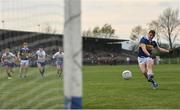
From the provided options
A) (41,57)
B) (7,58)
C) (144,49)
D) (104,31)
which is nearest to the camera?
(144,49)

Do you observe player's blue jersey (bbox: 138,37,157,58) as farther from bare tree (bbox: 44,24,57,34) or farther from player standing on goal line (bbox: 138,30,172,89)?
bare tree (bbox: 44,24,57,34)

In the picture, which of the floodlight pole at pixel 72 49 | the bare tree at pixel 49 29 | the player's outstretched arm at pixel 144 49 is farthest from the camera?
the player's outstretched arm at pixel 144 49

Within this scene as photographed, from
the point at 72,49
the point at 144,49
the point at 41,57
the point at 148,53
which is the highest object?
the point at 72,49

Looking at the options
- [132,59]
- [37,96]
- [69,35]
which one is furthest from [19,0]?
[132,59]

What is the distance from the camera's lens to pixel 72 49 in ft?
15.6

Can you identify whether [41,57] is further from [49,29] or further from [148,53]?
[49,29]

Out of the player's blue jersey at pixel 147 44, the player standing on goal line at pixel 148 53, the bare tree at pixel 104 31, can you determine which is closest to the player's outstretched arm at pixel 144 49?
the player standing on goal line at pixel 148 53

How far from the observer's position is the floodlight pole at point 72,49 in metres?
4.74

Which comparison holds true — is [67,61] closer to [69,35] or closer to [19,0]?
[69,35]

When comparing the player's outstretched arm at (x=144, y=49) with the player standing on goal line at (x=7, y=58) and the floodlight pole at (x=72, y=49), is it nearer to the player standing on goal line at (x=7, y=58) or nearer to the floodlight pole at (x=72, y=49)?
the player standing on goal line at (x=7, y=58)

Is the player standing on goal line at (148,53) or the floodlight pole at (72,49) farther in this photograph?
the player standing on goal line at (148,53)

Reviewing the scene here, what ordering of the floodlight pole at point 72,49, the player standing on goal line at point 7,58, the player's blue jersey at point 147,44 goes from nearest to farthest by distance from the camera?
the floodlight pole at point 72,49
the player standing on goal line at point 7,58
the player's blue jersey at point 147,44

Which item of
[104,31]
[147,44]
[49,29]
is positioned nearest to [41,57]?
[147,44]

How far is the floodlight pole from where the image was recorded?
4738 mm
